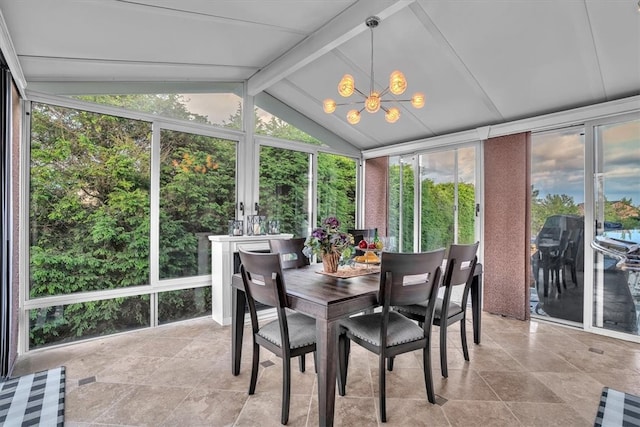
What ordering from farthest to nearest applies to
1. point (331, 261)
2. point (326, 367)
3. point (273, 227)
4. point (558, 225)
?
1. point (273, 227)
2. point (558, 225)
3. point (331, 261)
4. point (326, 367)

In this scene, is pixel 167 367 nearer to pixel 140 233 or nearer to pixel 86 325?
pixel 86 325

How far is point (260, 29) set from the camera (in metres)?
2.86

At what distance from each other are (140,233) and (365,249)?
7.93 ft

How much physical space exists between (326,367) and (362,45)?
2.80 metres

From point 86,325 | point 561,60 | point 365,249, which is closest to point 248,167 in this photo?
point 365,249

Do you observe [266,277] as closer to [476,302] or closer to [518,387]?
[518,387]

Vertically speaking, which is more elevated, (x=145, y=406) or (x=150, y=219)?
(x=150, y=219)

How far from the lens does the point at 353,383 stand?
7.69 feet

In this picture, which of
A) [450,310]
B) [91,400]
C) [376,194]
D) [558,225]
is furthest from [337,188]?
[91,400]

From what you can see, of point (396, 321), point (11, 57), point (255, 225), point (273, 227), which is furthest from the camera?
point (273, 227)

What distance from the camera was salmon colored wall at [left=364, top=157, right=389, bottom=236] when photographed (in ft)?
17.3

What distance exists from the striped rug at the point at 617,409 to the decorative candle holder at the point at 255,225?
11.0 ft

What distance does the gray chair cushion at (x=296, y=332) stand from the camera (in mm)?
1951

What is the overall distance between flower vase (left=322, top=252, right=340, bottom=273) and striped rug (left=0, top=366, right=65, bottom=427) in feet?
6.11
